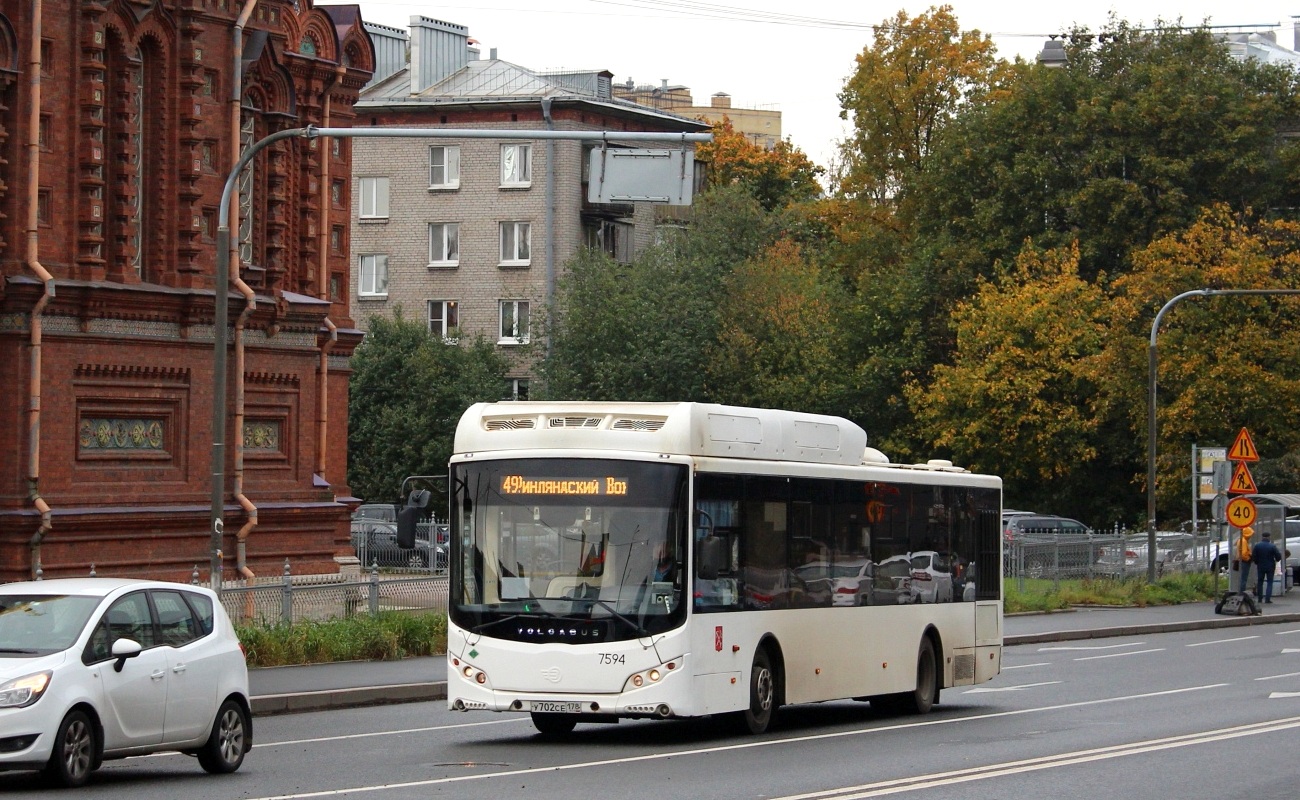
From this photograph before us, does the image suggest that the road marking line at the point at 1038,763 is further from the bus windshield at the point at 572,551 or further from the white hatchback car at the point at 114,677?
the white hatchback car at the point at 114,677

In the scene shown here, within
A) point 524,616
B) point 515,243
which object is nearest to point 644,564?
point 524,616

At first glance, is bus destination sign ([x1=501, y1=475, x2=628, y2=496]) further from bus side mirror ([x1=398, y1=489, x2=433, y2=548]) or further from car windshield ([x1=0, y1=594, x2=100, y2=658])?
car windshield ([x1=0, y1=594, x2=100, y2=658])

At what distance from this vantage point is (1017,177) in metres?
63.2

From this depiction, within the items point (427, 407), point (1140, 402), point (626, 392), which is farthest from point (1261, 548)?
point (427, 407)

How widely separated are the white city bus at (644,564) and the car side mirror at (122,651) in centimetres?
374

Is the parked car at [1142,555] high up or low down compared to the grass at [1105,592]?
up

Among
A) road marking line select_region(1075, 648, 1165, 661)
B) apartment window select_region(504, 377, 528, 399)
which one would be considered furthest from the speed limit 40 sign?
apartment window select_region(504, 377, 528, 399)

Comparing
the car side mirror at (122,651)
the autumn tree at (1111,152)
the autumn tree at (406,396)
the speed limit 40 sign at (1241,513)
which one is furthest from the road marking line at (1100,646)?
the autumn tree at (406,396)

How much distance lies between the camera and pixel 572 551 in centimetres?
1689

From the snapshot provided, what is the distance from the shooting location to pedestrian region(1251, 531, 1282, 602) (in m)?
43.2

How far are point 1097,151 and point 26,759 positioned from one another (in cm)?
5200

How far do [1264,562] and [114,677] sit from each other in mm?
34282

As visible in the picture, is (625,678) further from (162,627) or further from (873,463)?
(873,463)

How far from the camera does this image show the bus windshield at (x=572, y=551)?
1667cm
